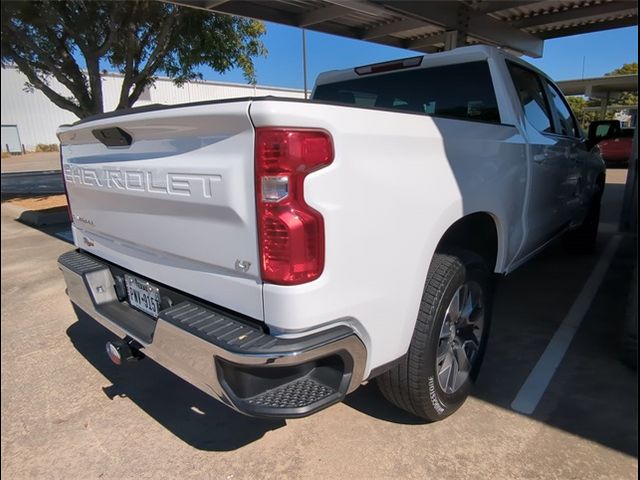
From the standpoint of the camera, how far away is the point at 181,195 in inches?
77.3

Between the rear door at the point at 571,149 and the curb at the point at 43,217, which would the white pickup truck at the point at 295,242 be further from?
the curb at the point at 43,217

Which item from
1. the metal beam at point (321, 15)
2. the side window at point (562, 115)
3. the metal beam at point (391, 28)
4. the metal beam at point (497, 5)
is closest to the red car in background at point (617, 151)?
the metal beam at point (497, 5)

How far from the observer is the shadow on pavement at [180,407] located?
257 cm

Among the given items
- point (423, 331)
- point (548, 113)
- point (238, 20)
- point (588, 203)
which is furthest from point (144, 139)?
point (238, 20)

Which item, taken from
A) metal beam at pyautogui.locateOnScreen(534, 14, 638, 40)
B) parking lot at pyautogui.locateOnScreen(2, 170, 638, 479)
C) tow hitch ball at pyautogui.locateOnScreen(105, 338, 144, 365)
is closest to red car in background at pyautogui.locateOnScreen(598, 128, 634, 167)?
metal beam at pyautogui.locateOnScreen(534, 14, 638, 40)

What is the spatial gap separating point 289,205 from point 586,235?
559cm

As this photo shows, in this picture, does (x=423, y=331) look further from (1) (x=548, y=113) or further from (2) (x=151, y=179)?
(1) (x=548, y=113)

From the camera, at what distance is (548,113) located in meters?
3.95

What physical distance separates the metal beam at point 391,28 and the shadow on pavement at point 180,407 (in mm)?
5940

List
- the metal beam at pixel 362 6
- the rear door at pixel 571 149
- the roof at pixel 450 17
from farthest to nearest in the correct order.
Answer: the roof at pixel 450 17 → the metal beam at pixel 362 6 → the rear door at pixel 571 149

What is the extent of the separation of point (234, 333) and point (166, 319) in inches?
14.7

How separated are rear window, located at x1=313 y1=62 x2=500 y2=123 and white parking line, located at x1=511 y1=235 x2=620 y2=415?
176cm

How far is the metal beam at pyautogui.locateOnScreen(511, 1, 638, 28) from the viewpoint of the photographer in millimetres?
6340

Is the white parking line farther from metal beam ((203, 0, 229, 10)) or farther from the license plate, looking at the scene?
metal beam ((203, 0, 229, 10))
